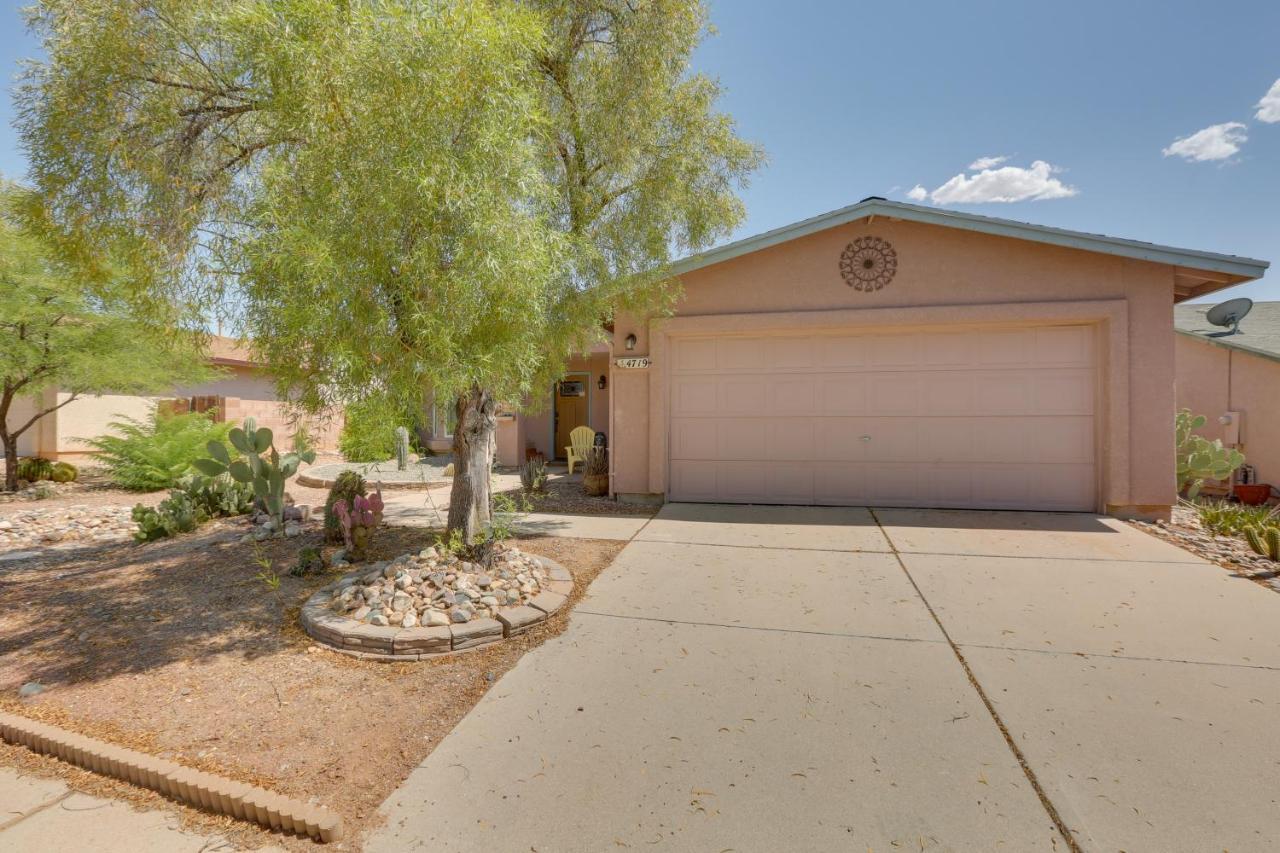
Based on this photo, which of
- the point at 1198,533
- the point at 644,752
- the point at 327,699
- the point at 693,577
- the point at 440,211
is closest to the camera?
the point at 644,752

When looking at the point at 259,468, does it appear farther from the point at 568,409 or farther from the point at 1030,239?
Result: the point at 1030,239

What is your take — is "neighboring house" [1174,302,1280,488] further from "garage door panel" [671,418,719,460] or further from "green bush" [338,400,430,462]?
"green bush" [338,400,430,462]

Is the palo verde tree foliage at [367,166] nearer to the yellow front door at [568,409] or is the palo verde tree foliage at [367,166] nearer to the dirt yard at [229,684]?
the dirt yard at [229,684]

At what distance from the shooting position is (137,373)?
9.33 meters

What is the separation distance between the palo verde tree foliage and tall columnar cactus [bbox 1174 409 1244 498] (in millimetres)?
8688

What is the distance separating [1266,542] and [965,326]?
343cm

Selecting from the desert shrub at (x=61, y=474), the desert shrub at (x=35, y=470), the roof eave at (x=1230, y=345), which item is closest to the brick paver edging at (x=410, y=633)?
the desert shrub at (x=61, y=474)

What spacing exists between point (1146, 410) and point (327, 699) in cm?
853

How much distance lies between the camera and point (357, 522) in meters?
4.97

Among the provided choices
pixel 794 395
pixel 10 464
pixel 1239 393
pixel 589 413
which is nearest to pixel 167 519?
pixel 10 464

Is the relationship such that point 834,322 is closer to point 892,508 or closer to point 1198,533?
point 892,508

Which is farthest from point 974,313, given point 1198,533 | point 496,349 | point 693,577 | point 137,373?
point 137,373

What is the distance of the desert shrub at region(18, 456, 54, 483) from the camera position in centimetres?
998

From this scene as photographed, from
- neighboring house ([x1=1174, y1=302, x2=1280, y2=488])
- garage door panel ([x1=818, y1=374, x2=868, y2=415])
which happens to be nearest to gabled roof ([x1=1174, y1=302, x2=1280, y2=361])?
neighboring house ([x1=1174, y1=302, x2=1280, y2=488])
